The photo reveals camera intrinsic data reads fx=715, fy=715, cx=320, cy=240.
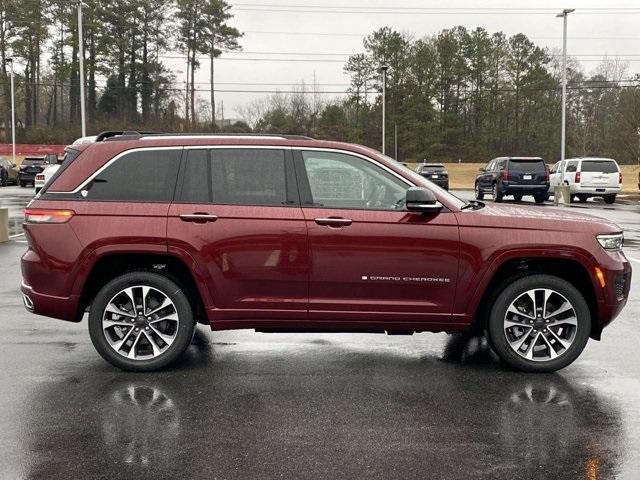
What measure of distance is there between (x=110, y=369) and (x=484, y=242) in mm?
3205

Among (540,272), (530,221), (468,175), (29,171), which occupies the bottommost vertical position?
(540,272)

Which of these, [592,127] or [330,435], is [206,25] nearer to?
[592,127]

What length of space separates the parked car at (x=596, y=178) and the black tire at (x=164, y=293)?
26.3 m

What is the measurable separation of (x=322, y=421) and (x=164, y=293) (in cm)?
181

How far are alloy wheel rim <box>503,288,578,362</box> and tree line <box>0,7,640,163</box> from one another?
223 feet

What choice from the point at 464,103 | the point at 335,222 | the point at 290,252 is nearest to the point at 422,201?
the point at 335,222

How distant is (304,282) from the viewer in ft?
18.5

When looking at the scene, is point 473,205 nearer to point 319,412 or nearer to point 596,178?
point 319,412

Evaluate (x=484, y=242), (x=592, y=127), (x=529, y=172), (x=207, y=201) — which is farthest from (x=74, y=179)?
(x=592, y=127)

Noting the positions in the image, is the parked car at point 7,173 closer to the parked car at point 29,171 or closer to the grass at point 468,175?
the parked car at point 29,171

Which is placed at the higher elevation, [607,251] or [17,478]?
[607,251]

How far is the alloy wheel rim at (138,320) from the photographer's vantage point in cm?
574

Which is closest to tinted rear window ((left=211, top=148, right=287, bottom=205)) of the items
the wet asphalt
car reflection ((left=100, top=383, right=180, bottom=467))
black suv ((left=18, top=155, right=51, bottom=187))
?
the wet asphalt

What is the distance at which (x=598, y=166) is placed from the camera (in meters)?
29.3
